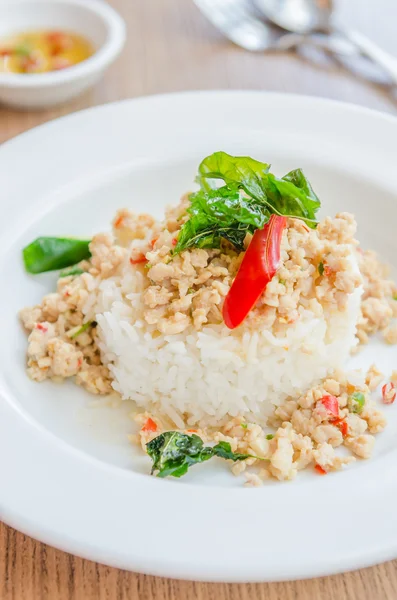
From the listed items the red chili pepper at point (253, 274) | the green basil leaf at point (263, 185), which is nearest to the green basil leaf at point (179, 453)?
the red chili pepper at point (253, 274)

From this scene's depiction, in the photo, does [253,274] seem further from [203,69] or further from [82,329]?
[203,69]

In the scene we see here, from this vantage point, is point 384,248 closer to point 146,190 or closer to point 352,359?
point 352,359

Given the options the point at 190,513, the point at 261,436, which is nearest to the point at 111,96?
the point at 261,436

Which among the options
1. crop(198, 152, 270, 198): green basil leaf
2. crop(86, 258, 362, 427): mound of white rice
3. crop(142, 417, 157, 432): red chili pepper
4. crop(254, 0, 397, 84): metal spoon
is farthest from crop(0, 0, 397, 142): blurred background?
crop(142, 417, 157, 432): red chili pepper

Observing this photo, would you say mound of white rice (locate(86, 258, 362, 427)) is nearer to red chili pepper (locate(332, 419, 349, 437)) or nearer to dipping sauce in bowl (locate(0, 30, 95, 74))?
red chili pepper (locate(332, 419, 349, 437))

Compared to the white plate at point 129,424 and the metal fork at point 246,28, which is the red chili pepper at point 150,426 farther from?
the metal fork at point 246,28

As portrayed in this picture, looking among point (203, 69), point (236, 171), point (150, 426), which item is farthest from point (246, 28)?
point (150, 426)
